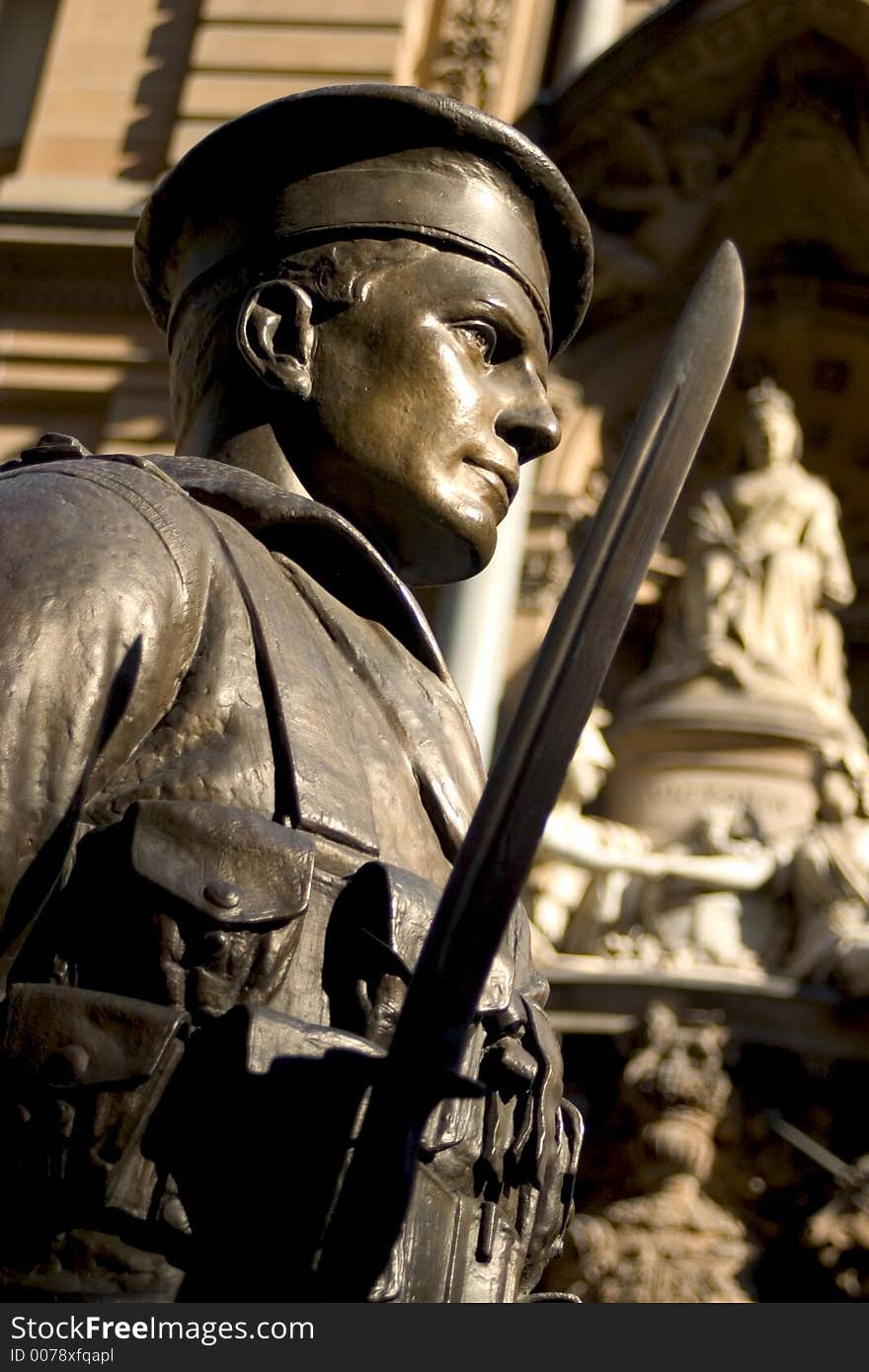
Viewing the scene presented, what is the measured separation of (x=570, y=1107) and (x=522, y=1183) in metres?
0.16

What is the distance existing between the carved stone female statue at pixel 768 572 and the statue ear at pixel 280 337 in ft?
20.9

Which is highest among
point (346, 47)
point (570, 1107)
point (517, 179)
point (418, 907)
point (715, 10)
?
point (517, 179)

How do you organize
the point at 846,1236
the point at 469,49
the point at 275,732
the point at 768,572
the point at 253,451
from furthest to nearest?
the point at 469,49
the point at 768,572
the point at 846,1236
the point at 253,451
the point at 275,732

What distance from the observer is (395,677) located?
A: 6.04 ft

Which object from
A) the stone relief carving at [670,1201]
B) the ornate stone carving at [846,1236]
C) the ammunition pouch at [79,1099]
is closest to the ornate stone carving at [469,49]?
the stone relief carving at [670,1201]

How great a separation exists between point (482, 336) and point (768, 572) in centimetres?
665

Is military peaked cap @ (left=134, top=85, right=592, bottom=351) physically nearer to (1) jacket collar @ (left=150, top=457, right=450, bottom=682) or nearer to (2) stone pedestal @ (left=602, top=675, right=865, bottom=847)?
(1) jacket collar @ (left=150, top=457, right=450, bottom=682)

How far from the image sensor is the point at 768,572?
8438 mm

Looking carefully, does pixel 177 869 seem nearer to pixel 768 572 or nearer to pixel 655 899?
pixel 655 899

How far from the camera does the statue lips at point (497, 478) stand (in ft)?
6.30

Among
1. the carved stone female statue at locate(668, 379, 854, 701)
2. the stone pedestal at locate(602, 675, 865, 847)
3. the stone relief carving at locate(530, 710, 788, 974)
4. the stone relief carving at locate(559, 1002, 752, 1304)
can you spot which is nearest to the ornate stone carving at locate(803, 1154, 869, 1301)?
the stone relief carving at locate(559, 1002, 752, 1304)

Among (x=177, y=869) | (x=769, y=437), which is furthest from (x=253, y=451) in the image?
(x=769, y=437)

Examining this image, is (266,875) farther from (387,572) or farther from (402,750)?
(387,572)
